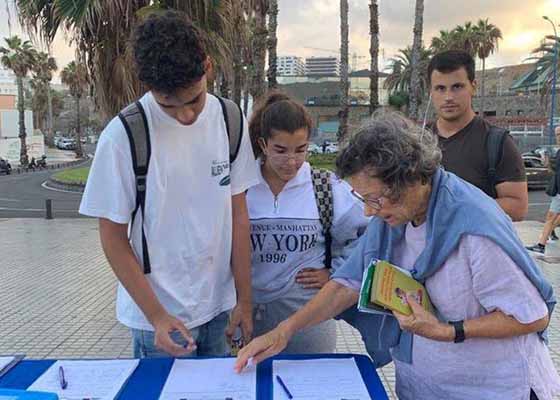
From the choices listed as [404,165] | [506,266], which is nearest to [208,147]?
[404,165]

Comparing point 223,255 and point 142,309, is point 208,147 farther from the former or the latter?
point 142,309

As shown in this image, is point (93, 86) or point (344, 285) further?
point (93, 86)

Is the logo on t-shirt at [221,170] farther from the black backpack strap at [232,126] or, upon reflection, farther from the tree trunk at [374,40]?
the tree trunk at [374,40]

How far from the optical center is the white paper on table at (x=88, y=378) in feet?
5.16

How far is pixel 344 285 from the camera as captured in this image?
184 cm

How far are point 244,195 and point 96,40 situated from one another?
4.63m

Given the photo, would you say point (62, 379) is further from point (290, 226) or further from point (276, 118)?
point (276, 118)

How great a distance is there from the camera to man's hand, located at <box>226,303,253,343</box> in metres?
2.04

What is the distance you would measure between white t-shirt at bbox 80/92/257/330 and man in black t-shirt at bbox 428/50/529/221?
55.6 inches

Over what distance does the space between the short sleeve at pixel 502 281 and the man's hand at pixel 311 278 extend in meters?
0.80

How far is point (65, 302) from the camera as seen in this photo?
231 inches

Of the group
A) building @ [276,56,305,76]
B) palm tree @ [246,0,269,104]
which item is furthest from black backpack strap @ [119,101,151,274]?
building @ [276,56,305,76]

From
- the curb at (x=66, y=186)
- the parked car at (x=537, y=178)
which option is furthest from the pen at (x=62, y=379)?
the curb at (x=66, y=186)

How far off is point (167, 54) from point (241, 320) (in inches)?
38.9
